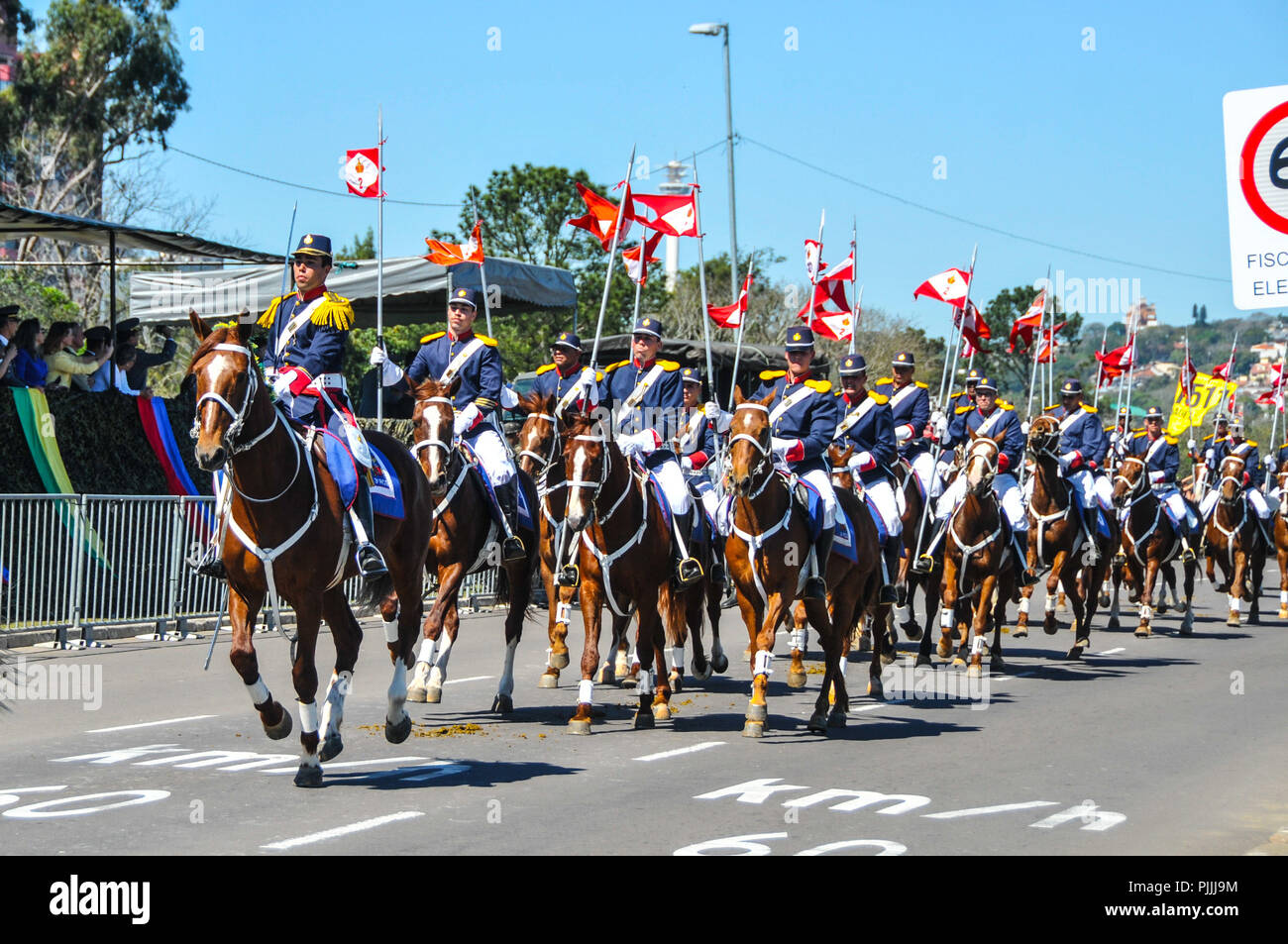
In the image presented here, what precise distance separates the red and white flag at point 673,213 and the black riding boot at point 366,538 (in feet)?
26.3

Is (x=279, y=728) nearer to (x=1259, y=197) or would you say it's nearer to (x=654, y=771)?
(x=654, y=771)

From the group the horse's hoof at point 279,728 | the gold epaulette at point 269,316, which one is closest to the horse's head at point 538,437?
the gold epaulette at point 269,316

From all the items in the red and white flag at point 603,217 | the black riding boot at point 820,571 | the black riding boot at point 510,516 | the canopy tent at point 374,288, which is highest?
the canopy tent at point 374,288

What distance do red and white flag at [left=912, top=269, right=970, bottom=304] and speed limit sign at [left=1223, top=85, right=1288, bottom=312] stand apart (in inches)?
512

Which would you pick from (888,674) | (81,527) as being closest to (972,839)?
(888,674)

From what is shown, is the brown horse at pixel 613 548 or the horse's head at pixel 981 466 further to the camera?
the horse's head at pixel 981 466

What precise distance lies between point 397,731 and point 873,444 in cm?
590

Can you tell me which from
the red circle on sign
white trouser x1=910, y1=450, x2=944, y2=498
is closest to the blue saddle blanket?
the red circle on sign

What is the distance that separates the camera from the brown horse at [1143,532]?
20.1 m

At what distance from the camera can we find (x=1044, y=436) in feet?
54.4

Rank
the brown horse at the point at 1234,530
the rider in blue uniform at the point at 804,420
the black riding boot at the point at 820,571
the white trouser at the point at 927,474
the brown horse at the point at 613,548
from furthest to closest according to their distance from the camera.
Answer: the brown horse at the point at 1234,530, the white trouser at the point at 927,474, the rider in blue uniform at the point at 804,420, the black riding boot at the point at 820,571, the brown horse at the point at 613,548

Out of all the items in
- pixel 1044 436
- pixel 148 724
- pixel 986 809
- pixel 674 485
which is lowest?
pixel 986 809

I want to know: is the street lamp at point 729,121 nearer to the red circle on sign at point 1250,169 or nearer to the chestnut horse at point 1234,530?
the chestnut horse at point 1234,530

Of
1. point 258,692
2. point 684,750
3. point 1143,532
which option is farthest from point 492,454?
point 1143,532
